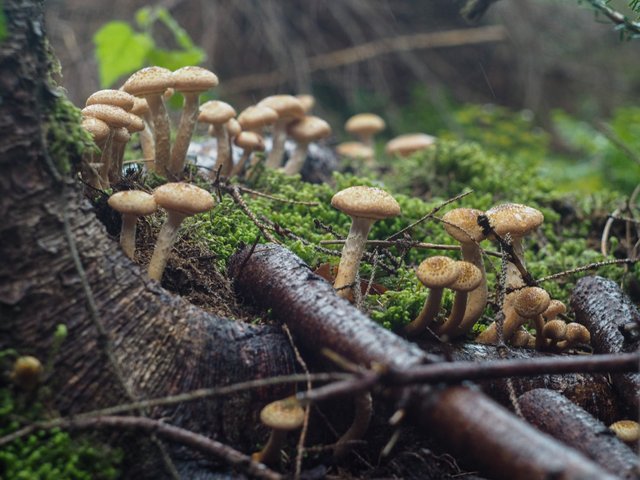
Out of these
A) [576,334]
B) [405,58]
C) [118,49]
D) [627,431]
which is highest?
[118,49]

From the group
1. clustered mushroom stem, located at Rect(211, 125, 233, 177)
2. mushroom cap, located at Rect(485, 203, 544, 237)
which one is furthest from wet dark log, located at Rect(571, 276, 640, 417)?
clustered mushroom stem, located at Rect(211, 125, 233, 177)

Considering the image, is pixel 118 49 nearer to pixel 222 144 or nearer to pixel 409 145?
pixel 222 144

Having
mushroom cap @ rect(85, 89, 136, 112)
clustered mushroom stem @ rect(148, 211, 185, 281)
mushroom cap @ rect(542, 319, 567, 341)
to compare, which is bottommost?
mushroom cap @ rect(542, 319, 567, 341)

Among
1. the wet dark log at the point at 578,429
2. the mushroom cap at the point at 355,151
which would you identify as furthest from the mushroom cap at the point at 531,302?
the mushroom cap at the point at 355,151

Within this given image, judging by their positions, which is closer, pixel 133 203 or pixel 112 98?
pixel 133 203

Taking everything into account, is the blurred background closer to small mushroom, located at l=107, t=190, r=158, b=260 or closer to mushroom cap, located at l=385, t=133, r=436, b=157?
mushroom cap, located at l=385, t=133, r=436, b=157

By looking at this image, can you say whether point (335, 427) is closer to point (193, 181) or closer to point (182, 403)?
point (182, 403)

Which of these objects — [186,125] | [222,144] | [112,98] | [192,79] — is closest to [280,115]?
[222,144]
